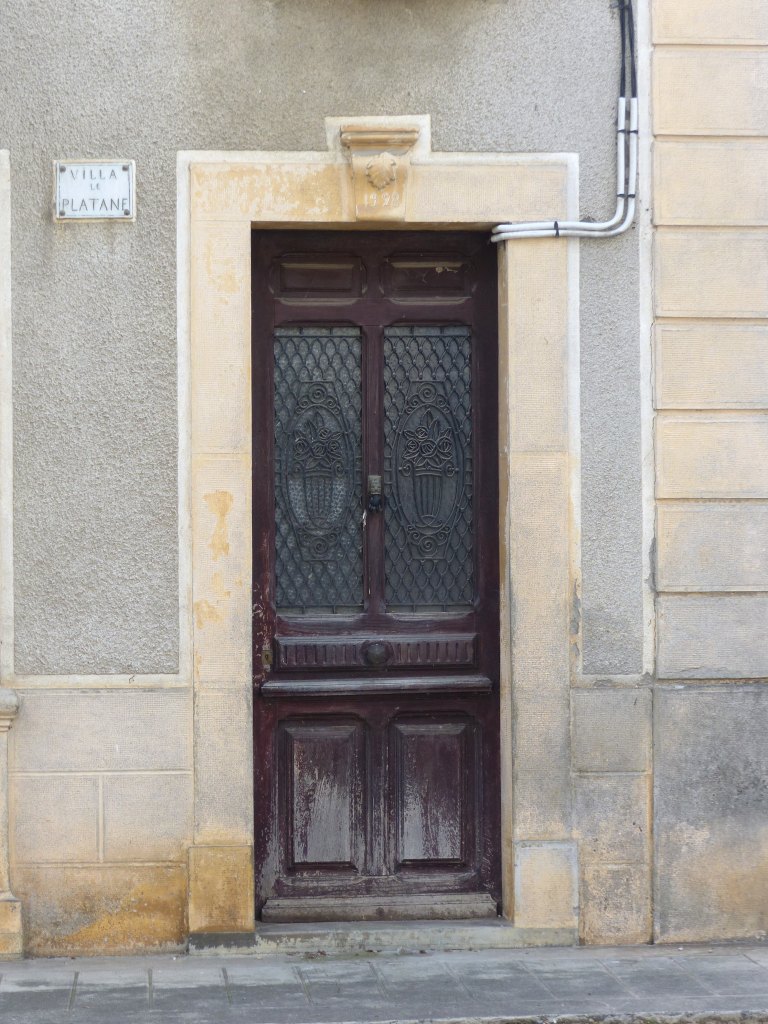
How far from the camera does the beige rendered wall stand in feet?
21.4

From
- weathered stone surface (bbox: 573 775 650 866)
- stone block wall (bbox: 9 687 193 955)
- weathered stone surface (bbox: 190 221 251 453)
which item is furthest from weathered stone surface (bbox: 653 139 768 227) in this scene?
stone block wall (bbox: 9 687 193 955)

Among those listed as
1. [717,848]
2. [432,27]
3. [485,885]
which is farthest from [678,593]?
[432,27]

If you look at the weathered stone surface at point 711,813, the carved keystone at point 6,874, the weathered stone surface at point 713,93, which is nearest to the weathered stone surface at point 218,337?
the carved keystone at point 6,874

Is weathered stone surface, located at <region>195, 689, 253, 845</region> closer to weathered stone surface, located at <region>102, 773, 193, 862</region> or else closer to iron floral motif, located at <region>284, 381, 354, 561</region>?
weathered stone surface, located at <region>102, 773, 193, 862</region>

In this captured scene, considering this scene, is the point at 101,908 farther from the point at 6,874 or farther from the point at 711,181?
the point at 711,181

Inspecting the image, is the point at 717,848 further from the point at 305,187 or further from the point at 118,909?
the point at 305,187

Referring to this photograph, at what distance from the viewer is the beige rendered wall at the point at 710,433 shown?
6.52 meters

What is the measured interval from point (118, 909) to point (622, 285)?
3543mm

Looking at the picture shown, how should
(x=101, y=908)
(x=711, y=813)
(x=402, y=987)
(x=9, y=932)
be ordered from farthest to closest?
(x=711, y=813) < (x=101, y=908) < (x=9, y=932) < (x=402, y=987)

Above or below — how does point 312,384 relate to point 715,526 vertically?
above

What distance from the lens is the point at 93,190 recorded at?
20.7 ft

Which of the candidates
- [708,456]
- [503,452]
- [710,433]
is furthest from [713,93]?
[503,452]

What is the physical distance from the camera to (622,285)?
6.53 metres

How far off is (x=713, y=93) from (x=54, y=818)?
14.3 ft
